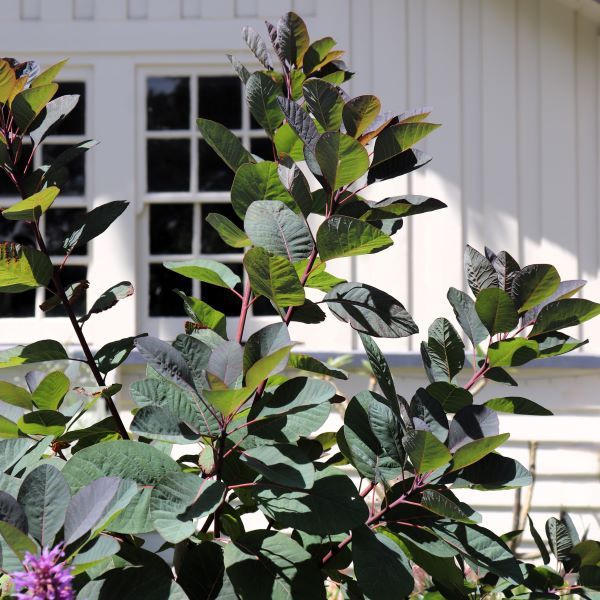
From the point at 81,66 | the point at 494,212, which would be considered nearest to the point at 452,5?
the point at 494,212

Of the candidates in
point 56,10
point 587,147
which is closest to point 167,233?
point 56,10

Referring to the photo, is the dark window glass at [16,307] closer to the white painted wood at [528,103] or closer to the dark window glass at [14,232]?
the dark window glass at [14,232]

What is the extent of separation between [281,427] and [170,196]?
3.45m

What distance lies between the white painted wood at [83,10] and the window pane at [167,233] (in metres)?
1.00

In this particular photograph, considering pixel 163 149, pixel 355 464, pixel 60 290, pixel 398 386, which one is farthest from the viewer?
pixel 163 149

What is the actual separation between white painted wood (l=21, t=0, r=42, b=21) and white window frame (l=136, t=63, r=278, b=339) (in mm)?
577

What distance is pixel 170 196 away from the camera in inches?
156

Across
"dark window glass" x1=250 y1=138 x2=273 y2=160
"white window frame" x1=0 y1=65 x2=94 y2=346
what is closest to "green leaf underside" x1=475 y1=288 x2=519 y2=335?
"white window frame" x1=0 y1=65 x2=94 y2=346

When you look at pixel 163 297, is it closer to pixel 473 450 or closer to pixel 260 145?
pixel 260 145

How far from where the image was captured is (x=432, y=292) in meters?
3.82

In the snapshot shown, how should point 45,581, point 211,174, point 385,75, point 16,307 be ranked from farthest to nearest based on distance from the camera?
point 211,174 → point 16,307 → point 385,75 → point 45,581

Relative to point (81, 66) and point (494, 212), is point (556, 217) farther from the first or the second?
point (81, 66)

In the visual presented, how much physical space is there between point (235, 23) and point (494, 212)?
1609 mm

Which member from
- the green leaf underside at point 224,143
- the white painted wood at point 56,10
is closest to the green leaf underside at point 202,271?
the green leaf underside at point 224,143
